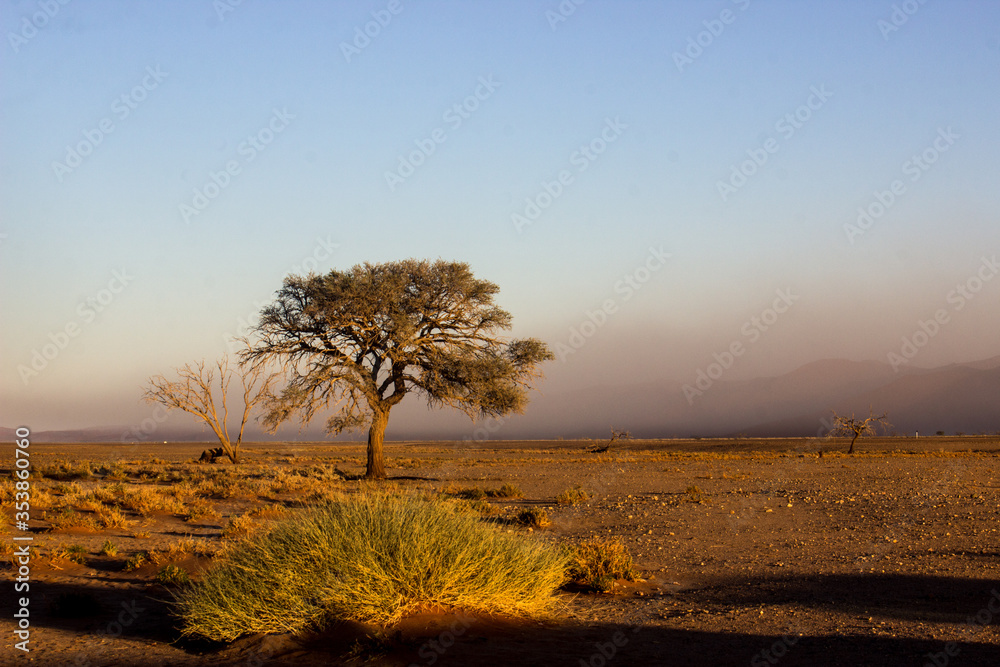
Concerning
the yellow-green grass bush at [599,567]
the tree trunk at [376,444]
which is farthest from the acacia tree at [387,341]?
the yellow-green grass bush at [599,567]

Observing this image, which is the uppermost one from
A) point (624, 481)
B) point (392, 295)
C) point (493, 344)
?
point (392, 295)

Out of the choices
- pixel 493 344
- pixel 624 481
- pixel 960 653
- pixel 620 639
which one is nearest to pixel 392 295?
pixel 493 344

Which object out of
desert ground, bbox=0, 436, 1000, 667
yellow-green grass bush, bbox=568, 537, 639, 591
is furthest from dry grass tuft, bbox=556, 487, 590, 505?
yellow-green grass bush, bbox=568, 537, 639, 591

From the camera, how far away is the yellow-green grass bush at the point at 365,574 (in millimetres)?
7359

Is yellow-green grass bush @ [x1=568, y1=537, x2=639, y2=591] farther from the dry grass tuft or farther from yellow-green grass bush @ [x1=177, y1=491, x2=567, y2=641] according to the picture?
the dry grass tuft

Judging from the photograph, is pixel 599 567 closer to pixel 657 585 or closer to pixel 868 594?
pixel 657 585

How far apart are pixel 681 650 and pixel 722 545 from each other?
6.88m

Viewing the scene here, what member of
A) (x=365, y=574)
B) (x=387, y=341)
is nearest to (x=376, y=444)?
(x=387, y=341)

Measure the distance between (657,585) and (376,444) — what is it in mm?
18223

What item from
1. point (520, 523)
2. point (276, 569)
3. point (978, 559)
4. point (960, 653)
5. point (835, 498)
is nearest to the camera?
point (960, 653)

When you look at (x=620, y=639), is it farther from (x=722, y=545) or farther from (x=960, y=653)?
(x=722, y=545)

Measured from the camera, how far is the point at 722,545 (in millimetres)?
13578

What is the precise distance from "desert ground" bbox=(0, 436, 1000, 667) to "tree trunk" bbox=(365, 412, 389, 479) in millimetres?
5215

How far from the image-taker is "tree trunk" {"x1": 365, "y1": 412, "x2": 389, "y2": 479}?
26.7 metres
